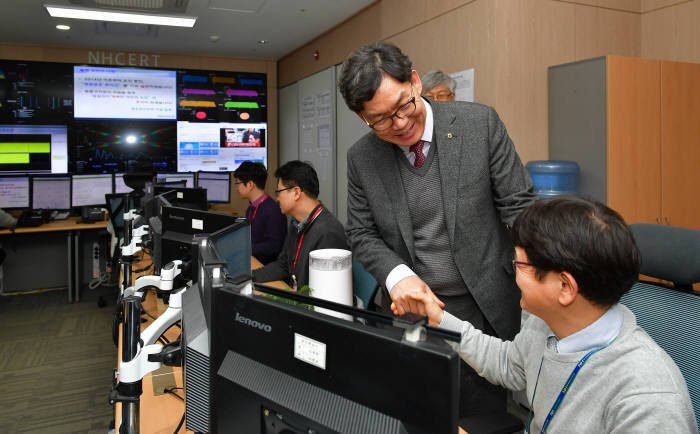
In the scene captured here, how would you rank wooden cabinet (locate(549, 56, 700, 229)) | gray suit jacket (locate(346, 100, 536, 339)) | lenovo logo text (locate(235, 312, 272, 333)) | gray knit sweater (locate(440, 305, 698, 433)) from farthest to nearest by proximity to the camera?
wooden cabinet (locate(549, 56, 700, 229)) → gray suit jacket (locate(346, 100, 536, 339)) → gray knit sweater (locate(440, 305, 698, 433)) → lenovo logo text (locate(235, 312, 272, 333))

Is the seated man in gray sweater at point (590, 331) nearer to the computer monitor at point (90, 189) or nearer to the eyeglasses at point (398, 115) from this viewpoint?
the eyeglasses at point (398, 115)

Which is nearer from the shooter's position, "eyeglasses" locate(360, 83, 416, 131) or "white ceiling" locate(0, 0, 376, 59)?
"eyeglasses" locate(360, 83, 416, 131)

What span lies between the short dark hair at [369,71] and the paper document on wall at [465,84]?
1.98m

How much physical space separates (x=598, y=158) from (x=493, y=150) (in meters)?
1.75

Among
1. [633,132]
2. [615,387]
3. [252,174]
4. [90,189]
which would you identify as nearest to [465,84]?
[633,132]

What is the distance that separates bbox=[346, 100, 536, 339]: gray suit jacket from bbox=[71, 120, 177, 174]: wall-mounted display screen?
527cm

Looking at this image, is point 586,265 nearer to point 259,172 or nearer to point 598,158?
point 598,158

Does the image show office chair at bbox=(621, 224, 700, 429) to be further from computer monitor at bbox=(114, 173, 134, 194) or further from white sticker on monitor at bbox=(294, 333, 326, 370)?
computer monitor at bbox=(114, 173, 134, 194)

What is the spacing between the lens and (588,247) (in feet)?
2.91

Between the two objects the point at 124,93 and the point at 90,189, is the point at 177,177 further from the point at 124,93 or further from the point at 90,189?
the point at 124,93

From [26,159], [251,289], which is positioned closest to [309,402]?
[251,289]

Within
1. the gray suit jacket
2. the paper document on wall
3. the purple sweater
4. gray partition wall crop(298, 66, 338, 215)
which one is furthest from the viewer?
gray partition wall crop(298, 66, 338, 215)

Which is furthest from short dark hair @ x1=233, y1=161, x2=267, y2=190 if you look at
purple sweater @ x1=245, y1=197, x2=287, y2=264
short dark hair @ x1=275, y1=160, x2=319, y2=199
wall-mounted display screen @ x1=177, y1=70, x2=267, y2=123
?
wall-mounted display screen @ x1=177, y1=70, x2=267, y2=123

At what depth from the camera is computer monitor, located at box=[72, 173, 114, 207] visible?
5.03 meters
